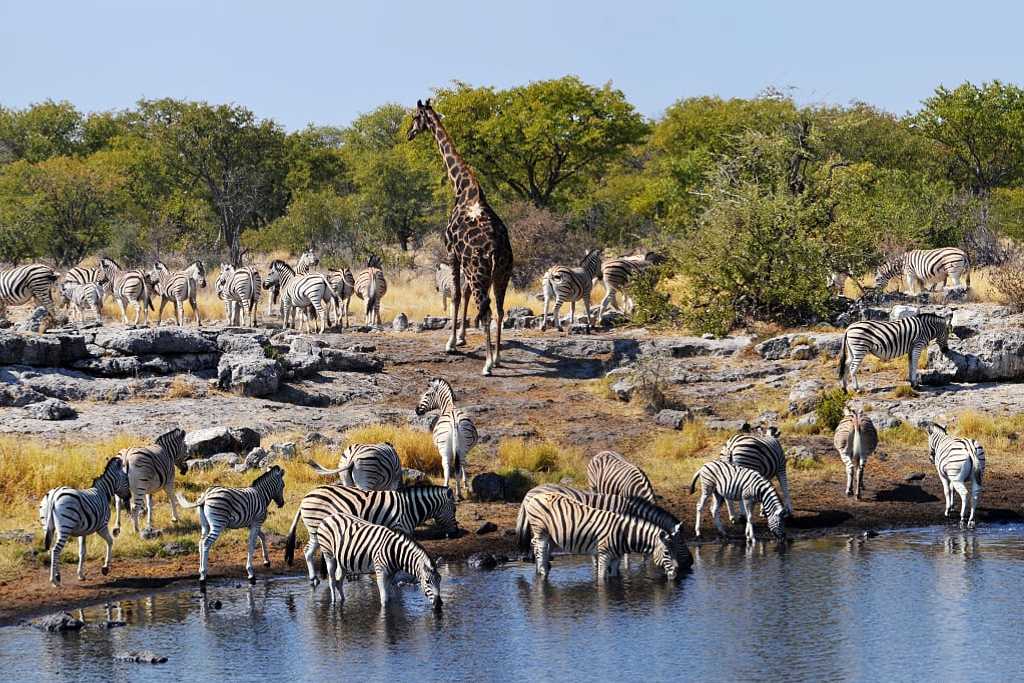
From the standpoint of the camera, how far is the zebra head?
1720cm

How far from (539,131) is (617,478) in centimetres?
2978

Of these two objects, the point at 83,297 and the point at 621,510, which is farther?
the point at 83,297

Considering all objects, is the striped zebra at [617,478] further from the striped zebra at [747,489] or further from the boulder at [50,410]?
the boulder at [50,410]

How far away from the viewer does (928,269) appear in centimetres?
3284

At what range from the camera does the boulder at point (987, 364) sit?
24.1m

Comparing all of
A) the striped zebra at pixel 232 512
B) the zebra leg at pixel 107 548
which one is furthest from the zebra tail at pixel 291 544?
the zebra leg at pixel 107 548

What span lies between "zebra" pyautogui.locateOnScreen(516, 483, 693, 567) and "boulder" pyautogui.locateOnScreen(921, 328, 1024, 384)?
9.97 metres

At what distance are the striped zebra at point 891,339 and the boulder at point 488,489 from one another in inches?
302

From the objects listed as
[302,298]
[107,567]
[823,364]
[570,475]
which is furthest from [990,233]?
[107,567]

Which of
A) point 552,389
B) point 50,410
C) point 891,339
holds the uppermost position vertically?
point 891,339

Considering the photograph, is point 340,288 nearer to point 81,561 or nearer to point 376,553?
point 81,561

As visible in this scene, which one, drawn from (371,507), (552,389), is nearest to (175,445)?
(371,507)

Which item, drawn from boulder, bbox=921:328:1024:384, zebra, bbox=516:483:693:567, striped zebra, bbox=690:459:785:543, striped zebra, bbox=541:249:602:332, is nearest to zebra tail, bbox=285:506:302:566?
zebra, bbox=516:483:693:567

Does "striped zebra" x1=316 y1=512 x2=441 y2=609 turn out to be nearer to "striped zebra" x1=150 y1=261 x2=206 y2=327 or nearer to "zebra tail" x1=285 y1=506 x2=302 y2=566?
"zebra tail" x1=285 y1=506 x2=302 y2=566
